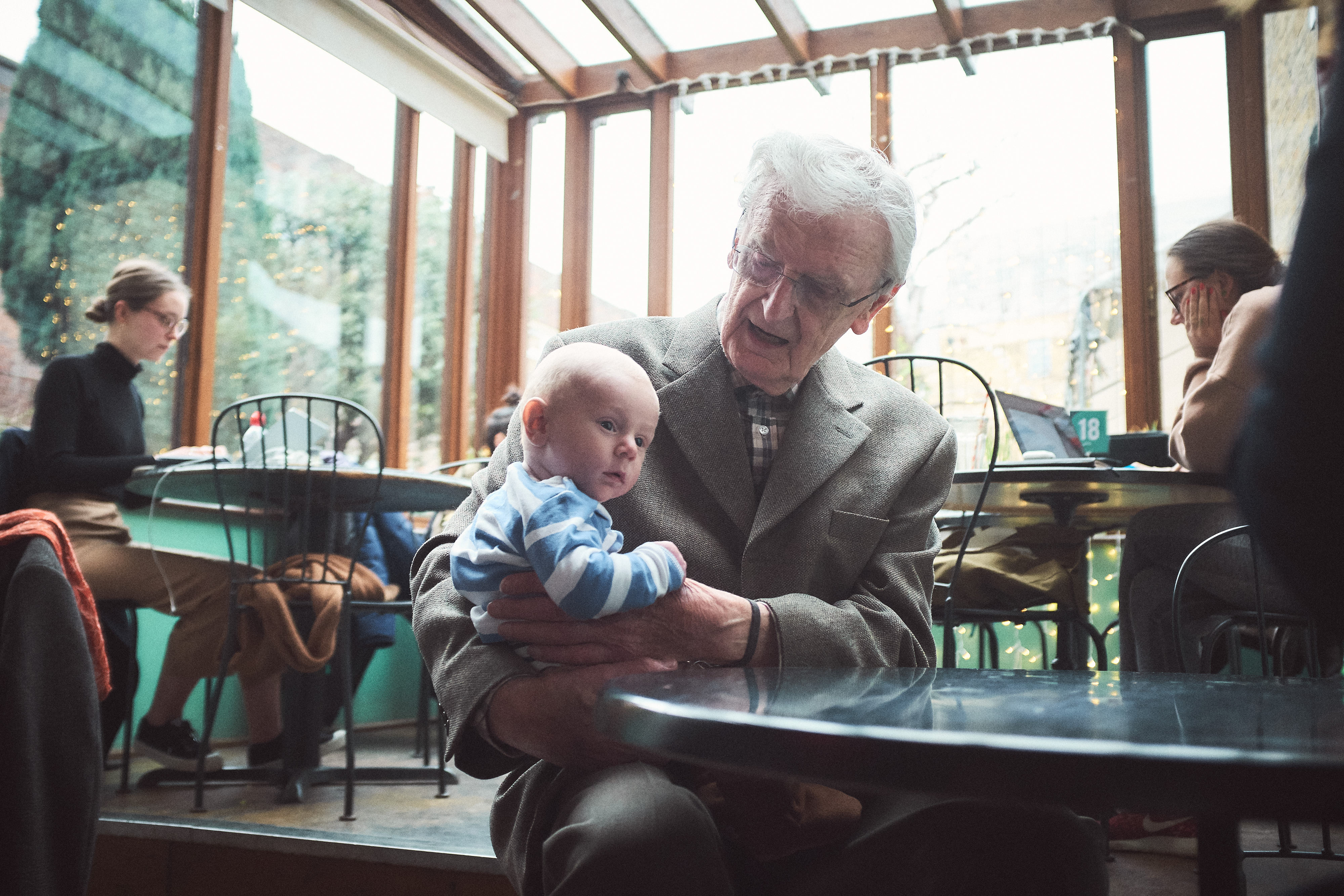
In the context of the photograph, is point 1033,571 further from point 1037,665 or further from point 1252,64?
point 1252,64

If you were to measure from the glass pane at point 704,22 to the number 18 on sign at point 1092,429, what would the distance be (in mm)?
2985

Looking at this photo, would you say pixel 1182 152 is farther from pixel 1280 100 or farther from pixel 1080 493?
pixel 1080 493

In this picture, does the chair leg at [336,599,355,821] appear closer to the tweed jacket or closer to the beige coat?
the tweed jacket

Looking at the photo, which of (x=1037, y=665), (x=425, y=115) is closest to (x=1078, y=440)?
(x=1037, y=665)

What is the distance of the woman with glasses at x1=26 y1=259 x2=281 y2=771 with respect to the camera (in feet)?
9.94

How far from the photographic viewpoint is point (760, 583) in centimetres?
113

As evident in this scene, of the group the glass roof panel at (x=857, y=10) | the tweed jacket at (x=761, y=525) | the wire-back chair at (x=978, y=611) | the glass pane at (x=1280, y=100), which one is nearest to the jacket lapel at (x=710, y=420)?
the tweed jacket at (x=761, y=525)

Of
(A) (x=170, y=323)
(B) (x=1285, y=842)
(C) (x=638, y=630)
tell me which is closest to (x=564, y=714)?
(C) (x=638, y=630)

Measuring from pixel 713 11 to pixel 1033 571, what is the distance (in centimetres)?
412

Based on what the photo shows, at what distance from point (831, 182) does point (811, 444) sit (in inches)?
12.0

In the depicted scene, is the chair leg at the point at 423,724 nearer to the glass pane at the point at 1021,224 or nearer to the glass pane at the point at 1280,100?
the glass pane at the point at 1021,224

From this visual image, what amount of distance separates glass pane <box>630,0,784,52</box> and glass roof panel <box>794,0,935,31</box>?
25 cm

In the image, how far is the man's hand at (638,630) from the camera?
0.94 m

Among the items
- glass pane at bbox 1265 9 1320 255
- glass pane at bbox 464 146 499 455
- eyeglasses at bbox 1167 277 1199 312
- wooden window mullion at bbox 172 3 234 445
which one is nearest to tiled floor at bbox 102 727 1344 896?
eyeglasses at bbox 1167 277 1199 312
